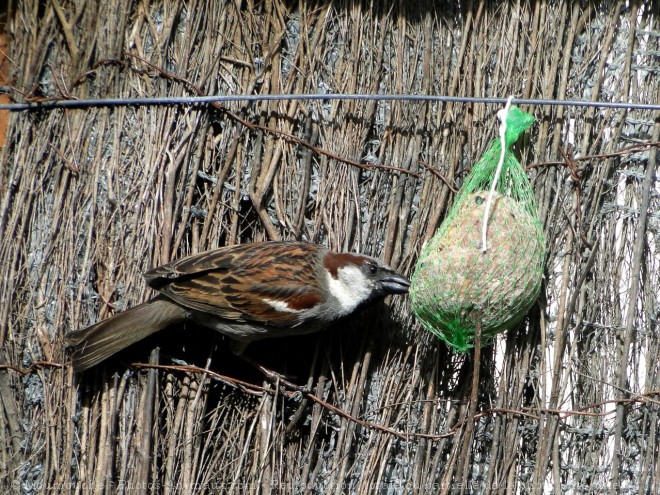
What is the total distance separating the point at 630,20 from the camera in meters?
4.14

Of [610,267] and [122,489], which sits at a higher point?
[610,267]

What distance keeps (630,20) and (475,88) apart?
2.20 ft

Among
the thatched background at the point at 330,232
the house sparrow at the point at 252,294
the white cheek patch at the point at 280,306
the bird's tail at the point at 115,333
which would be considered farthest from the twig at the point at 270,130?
the bird's tail at the point at 115,333

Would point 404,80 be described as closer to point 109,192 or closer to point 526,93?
point 526,93

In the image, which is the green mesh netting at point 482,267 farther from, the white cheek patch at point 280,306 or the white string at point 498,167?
the white cheek patch at point 280,306

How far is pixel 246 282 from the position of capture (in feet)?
13.4

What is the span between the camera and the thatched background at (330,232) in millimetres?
4051

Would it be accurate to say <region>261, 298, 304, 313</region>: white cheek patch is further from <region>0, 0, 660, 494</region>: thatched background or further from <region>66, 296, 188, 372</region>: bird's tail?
<region>66, 296, 188, 372</region>: bird's tail

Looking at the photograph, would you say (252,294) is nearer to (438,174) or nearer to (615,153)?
(438,174)

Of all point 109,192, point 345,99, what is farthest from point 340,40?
point 109,192

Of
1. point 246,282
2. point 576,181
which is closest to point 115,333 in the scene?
point 246,282

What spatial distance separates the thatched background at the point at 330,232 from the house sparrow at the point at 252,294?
135 mm

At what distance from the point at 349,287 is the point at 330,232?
291mm

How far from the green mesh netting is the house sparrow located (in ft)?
0.90
